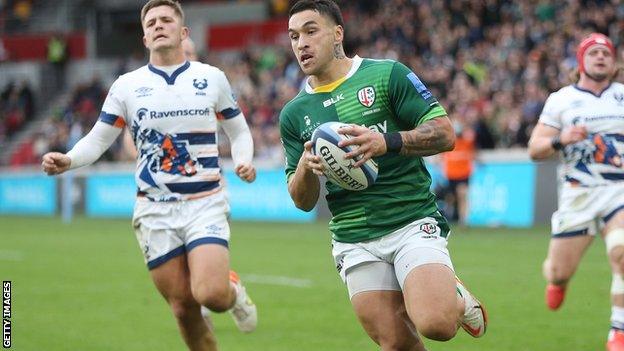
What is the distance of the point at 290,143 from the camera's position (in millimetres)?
7207

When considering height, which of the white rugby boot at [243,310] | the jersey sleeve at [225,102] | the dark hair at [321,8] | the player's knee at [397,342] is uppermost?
the dark hair at [321,8]

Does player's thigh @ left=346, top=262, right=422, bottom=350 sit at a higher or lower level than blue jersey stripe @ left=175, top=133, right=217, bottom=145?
lower

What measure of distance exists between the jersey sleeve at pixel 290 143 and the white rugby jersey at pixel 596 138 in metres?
3.54

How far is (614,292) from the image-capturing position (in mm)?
9227

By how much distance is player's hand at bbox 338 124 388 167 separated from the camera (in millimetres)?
→ 6305

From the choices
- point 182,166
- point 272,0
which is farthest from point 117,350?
point 272,0

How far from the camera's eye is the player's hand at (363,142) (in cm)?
630

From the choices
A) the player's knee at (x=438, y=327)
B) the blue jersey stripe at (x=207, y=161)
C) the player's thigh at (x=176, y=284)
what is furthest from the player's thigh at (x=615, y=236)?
the player's thigh at (x=176, y=284)

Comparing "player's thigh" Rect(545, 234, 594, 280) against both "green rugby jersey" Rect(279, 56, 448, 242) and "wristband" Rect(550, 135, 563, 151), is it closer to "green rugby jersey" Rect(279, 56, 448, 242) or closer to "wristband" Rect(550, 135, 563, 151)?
"wristband" Rect(550, 135, 563, 151)

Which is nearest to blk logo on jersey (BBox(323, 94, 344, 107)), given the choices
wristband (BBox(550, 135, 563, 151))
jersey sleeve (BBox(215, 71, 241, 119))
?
jersey sleeve (BBox(215, 71, 241, 119))

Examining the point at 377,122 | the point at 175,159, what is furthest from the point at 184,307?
the point at 377,122

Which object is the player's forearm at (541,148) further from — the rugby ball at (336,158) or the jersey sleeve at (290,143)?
the rugby ball at (336,158)

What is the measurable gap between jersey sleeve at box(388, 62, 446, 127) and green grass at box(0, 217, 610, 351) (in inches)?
132

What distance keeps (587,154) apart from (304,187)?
12.6 feet
